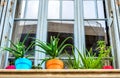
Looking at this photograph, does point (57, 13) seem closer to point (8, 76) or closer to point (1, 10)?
point (1, 10)

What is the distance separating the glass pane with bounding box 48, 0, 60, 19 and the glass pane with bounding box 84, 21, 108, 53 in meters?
0.35

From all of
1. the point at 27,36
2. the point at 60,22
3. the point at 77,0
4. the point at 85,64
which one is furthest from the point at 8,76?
the point at 77,0

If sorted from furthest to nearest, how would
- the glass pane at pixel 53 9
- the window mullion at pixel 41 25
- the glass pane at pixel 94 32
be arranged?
1. the glass pane at pixel 53 9
2. the glass pane at pixel 94 32
3. the window mullion at pixel 41 25

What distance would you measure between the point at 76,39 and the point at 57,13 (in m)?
0.46

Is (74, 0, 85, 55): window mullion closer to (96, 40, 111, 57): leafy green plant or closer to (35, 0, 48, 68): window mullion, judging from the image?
(96, 40, 111, 57): leafy green plant

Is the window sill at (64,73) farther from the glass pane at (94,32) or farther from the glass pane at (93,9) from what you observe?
the glass pane at (93,9)

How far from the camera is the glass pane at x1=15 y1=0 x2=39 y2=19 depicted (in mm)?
3828

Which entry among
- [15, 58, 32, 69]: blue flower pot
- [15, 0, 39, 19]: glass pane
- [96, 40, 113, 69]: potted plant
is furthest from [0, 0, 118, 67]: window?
[15, 58, 32, 69]: blue flower pot

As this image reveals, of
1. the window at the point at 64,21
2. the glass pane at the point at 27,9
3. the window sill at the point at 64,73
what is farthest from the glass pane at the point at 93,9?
the window sill at the point at 64,73

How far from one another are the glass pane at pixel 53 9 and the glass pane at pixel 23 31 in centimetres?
20

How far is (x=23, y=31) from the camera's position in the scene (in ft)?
12.1

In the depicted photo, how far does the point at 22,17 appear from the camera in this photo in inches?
151

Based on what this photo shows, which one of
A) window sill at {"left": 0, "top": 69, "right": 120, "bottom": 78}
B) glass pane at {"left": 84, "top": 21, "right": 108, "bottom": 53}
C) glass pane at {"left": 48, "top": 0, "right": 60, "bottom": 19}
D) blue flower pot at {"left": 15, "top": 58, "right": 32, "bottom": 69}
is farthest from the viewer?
glass pane at {"left": 48, "top": 0, "right": 60, "bottom": 19}

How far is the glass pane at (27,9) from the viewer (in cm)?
383
